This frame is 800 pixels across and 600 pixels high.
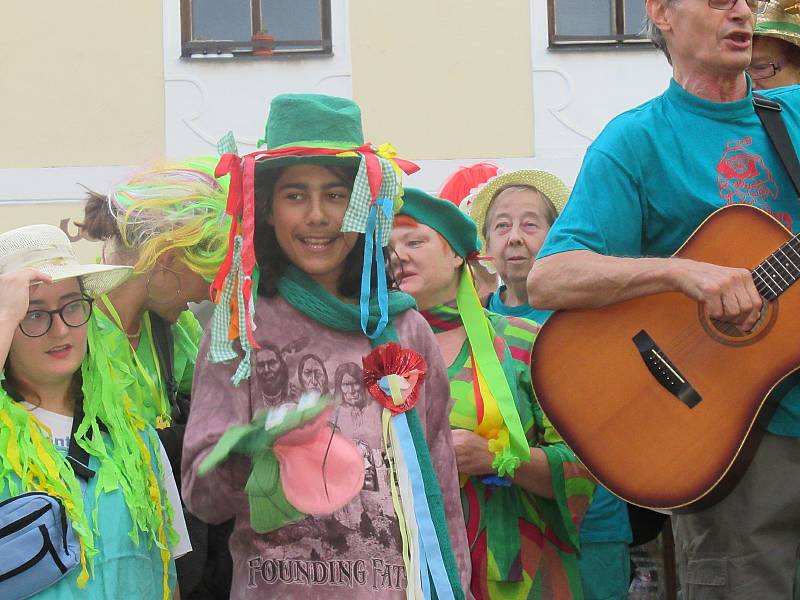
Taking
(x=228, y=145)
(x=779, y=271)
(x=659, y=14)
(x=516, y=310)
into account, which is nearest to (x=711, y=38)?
(x=659, y=14)

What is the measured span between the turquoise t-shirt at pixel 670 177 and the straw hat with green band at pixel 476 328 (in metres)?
0.60

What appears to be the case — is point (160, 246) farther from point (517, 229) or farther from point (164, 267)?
point (517, 229)

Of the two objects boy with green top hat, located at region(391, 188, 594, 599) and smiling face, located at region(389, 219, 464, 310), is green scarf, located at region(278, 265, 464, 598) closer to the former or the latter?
boy with green top hat, located at region(391, 188, 594, 599)

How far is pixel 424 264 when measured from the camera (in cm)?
403

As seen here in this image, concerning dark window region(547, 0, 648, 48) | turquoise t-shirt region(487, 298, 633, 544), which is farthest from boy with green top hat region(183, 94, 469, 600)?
dark window region(547, 0, 648, 48)

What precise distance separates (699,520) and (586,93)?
7379 mm

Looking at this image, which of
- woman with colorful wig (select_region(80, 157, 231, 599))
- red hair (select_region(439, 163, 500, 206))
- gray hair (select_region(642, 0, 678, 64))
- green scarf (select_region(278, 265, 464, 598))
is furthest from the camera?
red hair (select_region(439, 163, 500, 206))

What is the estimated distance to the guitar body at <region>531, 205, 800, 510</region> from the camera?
310cm

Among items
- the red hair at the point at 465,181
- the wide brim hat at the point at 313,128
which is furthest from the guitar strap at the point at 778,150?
the red hair at the point at 465,181

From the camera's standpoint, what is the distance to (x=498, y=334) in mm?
4180

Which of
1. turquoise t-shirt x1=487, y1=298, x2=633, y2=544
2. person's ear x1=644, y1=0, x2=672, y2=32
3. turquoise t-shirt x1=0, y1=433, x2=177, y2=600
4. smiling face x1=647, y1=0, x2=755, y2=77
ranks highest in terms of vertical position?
person's ear x1=644, y1=0, x2=672, y2=32

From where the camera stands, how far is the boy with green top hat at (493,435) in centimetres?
379

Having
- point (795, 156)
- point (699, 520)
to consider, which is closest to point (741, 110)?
point (795, 156)

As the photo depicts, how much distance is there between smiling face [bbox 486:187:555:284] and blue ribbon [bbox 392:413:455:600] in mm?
1723
